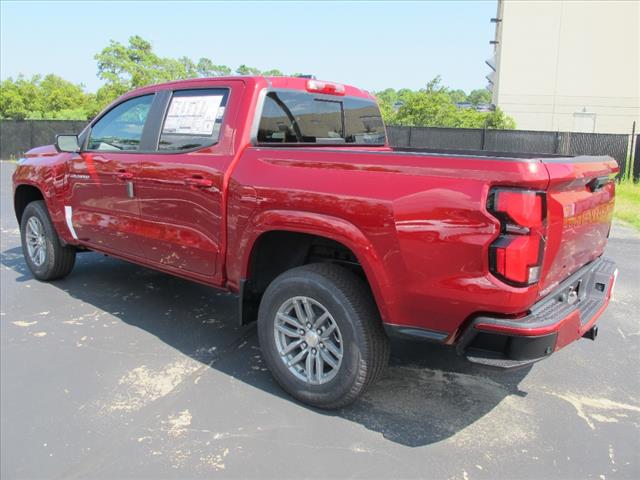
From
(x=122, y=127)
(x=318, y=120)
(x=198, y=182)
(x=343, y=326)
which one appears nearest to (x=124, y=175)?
(x=122, y=127)

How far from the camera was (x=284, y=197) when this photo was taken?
311 cm

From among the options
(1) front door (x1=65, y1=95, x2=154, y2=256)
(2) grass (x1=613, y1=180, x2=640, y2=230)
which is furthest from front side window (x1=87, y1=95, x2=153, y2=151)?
(2) grass (x1=613, y1=180, x2=640, y2=230)

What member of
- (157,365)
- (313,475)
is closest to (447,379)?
(313,475)

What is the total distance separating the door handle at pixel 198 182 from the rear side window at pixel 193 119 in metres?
0.26

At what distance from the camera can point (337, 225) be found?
287cm

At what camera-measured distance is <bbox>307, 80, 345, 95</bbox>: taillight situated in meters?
4.16

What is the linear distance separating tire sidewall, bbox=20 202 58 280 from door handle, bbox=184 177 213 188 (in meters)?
2.47

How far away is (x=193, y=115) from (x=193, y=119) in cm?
3

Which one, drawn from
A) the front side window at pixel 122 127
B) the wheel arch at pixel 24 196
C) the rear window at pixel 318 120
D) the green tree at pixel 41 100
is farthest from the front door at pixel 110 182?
the green tree at pixel 41 100

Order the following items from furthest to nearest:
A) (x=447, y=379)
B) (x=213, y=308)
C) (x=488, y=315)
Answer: (x=213, y=308) → (x=447, y=379) → (x=488, y=315)

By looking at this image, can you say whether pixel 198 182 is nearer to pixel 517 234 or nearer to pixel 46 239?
pixel 517 234

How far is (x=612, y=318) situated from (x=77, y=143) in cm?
510

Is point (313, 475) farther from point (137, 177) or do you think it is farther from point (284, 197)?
point (137, 177)

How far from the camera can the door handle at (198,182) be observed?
3568mm
